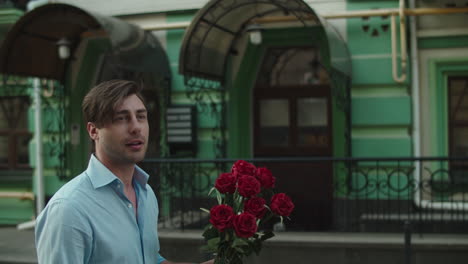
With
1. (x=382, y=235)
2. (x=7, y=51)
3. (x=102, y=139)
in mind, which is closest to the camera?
(x=102, y=139)

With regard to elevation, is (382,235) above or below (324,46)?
below

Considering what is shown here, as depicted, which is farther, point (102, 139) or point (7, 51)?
point (7, 51)

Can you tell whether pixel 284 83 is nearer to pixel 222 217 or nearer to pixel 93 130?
pixel 222 217

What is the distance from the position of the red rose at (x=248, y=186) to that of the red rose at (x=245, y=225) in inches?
5.4

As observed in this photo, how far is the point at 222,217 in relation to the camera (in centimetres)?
225

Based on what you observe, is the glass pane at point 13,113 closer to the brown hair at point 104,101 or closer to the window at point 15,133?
the window at point 15,133

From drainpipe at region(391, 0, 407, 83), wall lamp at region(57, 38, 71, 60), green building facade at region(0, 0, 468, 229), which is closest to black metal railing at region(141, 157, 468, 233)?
green building facade at region(0, 0, 468, 229)

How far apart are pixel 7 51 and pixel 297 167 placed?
431cm

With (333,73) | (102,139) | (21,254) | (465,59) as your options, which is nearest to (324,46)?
(333,73)

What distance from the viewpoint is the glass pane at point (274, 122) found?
817 cm

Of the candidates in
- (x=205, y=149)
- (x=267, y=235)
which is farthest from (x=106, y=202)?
(x=205, y=149)

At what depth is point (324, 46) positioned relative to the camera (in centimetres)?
779

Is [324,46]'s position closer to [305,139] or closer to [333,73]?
[333,73]

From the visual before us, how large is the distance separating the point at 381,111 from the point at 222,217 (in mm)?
5476
